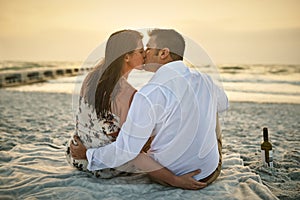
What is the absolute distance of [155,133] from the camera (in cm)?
220

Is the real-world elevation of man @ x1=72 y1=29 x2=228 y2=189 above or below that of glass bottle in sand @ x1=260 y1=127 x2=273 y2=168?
above

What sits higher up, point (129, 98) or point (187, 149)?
point (129, 98)

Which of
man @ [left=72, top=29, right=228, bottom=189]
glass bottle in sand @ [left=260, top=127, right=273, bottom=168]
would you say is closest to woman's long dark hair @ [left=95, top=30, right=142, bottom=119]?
man @ [left=72, top=29, right=228, bottom=189]

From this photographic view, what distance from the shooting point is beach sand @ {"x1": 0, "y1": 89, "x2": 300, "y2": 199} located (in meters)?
2.33

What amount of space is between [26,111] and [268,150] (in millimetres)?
4254

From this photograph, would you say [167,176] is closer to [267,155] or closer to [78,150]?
[78,150]

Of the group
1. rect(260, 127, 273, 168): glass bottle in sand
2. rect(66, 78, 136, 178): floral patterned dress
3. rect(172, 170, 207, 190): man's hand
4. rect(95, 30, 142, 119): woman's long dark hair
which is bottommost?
rect(260, 127, 273, 168): glass bottle in sand

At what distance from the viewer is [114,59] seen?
230 centimetres

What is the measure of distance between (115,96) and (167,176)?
1.85ft

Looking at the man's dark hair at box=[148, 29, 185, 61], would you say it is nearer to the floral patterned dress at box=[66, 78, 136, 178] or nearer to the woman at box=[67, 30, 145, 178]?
the woman at box=[67, 30, 145, 178]

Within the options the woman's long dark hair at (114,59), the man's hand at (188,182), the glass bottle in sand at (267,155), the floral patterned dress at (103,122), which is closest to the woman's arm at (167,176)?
the man's hand at (188,182)

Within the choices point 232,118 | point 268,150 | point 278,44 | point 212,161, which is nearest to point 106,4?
point 232,118

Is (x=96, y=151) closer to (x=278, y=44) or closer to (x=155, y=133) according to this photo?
(x=155, y=133)

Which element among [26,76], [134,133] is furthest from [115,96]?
[26,76]
